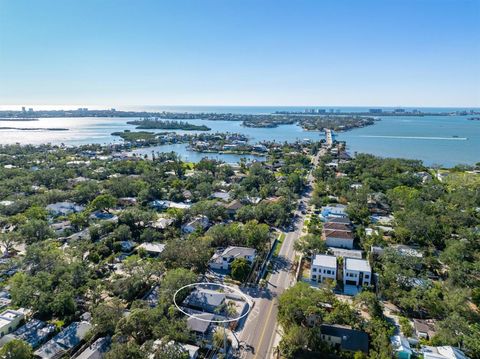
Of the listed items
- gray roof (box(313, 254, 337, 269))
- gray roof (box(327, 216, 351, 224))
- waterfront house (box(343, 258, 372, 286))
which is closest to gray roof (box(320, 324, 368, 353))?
waterfront house (box(343, 258, 372, 286))

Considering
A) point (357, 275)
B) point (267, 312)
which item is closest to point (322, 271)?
point (357, 275)

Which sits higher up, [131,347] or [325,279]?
[131,347]

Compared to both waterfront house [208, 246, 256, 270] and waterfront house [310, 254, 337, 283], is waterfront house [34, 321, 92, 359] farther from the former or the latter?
waterfront house [310, 254, 337, 283]

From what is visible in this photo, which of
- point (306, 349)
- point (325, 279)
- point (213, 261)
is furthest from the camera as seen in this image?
point (213, 261)

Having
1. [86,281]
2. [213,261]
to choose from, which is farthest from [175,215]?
[86,281]

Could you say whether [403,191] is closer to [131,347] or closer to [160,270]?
[160,270]

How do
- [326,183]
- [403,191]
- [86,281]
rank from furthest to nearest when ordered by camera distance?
1. [326,183]
2. [403,191]
3. [86,281]

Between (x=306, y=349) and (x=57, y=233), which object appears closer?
(x=306, y=349)
